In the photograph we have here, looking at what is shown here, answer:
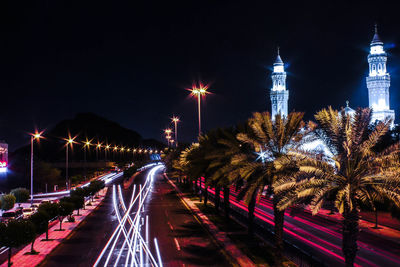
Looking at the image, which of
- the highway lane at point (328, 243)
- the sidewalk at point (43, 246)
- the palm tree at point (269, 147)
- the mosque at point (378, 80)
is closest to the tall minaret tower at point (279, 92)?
the mosque at point (378, 80)

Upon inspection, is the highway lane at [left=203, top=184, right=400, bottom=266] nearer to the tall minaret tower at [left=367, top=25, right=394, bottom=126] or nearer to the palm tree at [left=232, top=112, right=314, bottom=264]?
the palm tree at [left=232, top=112, right=314, bottom=264]

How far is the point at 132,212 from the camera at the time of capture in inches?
1379

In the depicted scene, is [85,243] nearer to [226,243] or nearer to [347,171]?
[226,243]

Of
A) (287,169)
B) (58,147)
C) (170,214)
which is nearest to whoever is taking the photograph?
(287,169)

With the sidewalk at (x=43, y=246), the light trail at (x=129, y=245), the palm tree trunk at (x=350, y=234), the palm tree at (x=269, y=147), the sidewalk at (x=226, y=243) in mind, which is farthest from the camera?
the sidewalk at (x=43, y=246)

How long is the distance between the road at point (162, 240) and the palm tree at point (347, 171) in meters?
7.09

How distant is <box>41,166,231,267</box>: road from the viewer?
18375 mm

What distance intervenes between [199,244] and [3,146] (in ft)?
171

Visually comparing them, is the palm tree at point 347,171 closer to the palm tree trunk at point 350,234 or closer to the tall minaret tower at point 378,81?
the palm tree trunk at point 350,234

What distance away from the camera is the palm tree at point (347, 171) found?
11820 millimetres

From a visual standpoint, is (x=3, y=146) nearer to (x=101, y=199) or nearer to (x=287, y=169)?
(x=101, y=199)

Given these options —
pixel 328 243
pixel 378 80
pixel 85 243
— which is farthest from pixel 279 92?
pixel 85 243

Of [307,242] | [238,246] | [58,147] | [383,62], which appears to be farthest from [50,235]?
[58,147]

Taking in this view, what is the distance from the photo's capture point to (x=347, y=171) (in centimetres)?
1252
